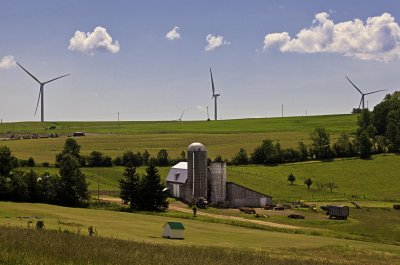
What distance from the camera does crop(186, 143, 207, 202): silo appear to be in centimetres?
9831

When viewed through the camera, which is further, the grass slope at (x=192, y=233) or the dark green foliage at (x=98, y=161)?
the dark green foliage at (x=98, y=161)

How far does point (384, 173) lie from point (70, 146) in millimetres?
66293

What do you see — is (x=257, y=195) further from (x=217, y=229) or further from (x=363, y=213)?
(x=217, y=229)

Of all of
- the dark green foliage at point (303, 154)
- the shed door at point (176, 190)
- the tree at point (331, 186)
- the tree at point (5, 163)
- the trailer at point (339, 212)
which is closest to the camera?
the trailer at point (339, 212)

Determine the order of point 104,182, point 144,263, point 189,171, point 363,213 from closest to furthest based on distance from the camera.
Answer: point 144,263 → point 363,213 → point 189,171 → point 104,182

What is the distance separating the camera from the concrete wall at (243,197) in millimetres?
95938

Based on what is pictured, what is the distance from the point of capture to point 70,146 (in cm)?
12600

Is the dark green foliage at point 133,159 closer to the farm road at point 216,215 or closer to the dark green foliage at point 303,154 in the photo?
the farm road at point 216,215

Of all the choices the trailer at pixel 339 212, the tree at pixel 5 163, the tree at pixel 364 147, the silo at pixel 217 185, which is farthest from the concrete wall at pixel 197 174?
the tree at pixel 364 147

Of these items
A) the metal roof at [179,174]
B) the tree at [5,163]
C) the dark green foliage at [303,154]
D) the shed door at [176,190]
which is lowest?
the shed door at [176,190]

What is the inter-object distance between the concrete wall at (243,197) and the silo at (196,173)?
4.22 metres

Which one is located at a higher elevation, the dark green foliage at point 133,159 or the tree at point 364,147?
the tree at point 364,147

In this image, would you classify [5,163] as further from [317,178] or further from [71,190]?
[317,178]

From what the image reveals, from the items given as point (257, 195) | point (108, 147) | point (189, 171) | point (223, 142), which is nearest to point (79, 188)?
point (189, 171)
